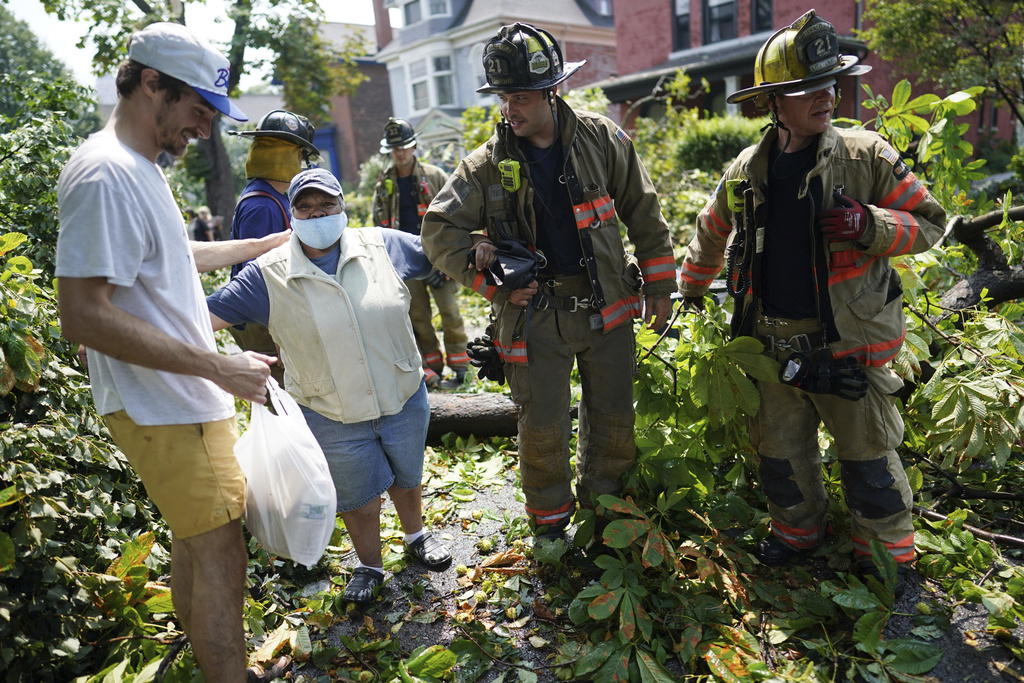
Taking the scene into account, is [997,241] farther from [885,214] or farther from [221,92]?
[221,92]

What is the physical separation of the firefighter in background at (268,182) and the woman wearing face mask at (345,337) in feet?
2.39

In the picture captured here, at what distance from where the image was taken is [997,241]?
3.82 meters

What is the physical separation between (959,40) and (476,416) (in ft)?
47.1

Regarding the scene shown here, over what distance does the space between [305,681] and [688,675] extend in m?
1.46

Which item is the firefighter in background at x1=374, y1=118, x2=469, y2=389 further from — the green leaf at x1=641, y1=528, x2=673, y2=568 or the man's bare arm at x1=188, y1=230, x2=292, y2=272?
the green leaf at x1=641, y1=528, x2=673, y2=568

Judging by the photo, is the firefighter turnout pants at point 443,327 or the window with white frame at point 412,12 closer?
the firefighter turnout pants at point 443,327

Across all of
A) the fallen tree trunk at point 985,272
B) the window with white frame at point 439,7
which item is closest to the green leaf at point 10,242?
the fallen tree trunk at point 985,272

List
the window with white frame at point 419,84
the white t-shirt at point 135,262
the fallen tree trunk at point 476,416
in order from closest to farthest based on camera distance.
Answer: the white t-shirt at point 135,262
the fallen tree trunk at point 476,416
the window with white frame at point 419,84

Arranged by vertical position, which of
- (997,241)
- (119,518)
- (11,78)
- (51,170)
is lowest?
(119,518)

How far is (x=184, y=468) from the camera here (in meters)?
2.20

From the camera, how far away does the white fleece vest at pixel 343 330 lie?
2.86m

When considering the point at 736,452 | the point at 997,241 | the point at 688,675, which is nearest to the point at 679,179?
the point at 997,241

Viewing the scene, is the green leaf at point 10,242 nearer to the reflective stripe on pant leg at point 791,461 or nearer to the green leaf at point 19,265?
the green leaf at point 19,265

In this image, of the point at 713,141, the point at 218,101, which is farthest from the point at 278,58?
the point at 218,101
